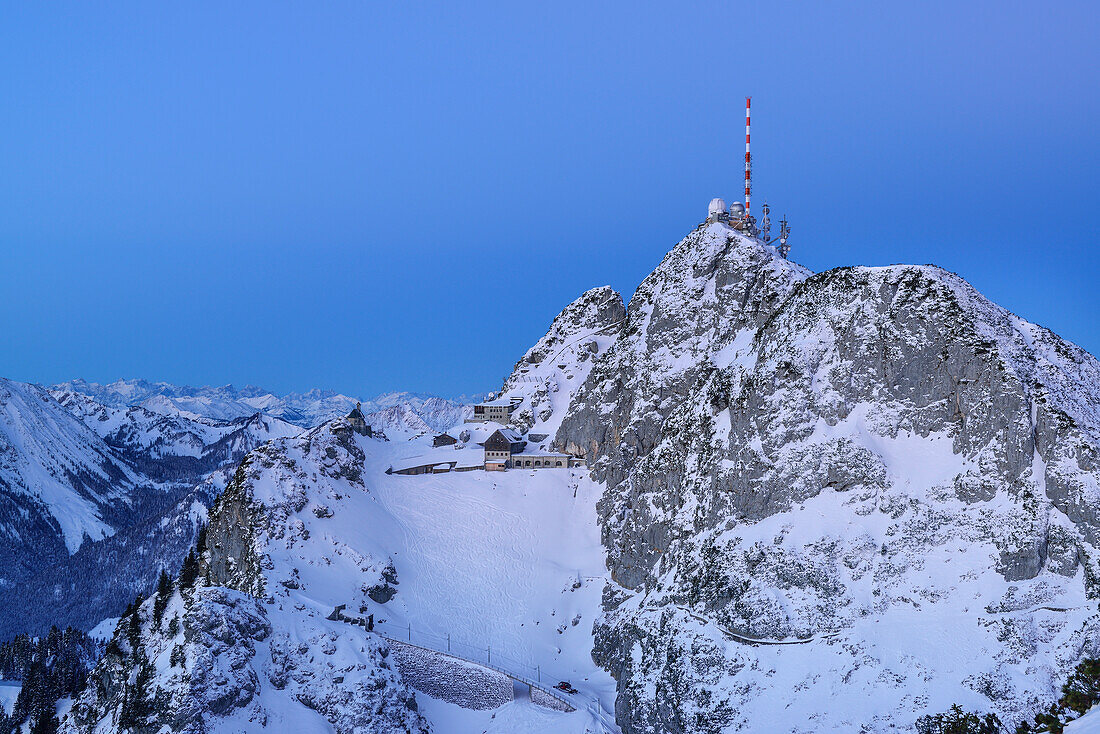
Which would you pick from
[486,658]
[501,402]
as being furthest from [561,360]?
[486,658]

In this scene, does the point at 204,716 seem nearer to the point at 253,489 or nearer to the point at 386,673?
the point at 386,673

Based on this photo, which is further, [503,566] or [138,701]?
[503,566]

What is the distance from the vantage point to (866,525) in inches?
3585

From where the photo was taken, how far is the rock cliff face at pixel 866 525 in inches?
3078

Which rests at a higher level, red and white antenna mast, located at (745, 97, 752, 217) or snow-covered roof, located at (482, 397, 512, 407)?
red and white antenna mast, located at (745, 97, 752, 217)

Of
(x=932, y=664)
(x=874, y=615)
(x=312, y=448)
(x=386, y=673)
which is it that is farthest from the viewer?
(x=312, y=448)

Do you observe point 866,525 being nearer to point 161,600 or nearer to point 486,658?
point 486,658

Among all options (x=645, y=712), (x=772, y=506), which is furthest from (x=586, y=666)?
(x=772, y=506)

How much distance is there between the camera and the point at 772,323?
11294 centimetres

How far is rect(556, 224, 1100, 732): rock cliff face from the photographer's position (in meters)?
78.2

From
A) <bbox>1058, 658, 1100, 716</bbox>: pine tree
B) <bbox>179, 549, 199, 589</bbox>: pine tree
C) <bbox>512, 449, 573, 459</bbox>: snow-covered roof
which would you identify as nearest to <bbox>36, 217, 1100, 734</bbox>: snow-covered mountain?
<bbox>1058, 658, 1100, 716</bbox>: pine tree

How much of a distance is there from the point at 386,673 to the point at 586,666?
24.9 m

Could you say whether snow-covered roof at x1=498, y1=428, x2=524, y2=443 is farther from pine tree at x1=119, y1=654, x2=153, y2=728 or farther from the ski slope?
pine tree at x1=119, y1=654, x2=153, y2=728

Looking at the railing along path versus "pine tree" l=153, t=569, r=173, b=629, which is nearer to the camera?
the railing along path
